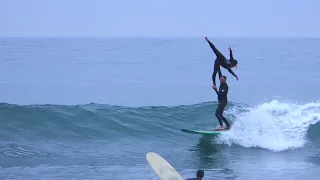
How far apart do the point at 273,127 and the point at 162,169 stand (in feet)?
24.6

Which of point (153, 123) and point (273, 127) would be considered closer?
point (273, 127)

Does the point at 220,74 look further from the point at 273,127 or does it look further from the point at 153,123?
the point at 153,123

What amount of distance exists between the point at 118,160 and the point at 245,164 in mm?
3643

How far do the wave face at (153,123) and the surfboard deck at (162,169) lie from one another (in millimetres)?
5320

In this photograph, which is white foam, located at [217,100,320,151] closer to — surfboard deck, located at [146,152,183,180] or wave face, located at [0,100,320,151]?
wave face, located at [0,100,320,151]

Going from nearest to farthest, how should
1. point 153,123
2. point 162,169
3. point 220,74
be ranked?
point 162,169
point 220,74
point 153,123

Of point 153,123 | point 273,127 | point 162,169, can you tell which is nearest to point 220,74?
point 273,127

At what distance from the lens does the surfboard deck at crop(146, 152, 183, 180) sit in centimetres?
1291

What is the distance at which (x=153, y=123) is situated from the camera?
22.5 metres

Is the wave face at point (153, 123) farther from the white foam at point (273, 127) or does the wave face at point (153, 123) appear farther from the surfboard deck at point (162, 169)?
the surfboard deck at point (162, 169)

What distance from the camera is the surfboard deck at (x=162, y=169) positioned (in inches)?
508

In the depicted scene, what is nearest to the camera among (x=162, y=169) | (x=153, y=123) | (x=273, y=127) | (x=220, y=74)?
(x=162, y=169)

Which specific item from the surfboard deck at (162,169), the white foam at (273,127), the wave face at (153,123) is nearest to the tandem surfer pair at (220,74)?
the white foam at (273,127)

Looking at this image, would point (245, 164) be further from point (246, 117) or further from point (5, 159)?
point (5, 159)
